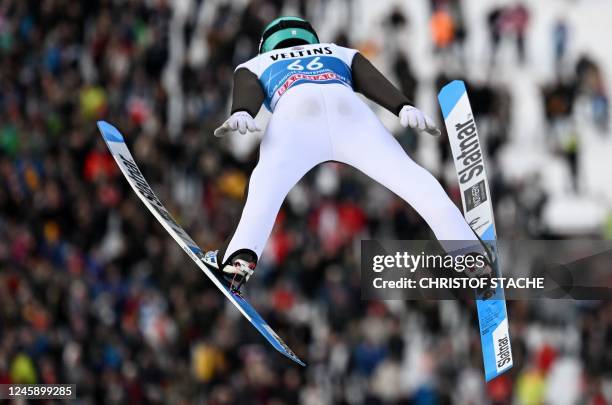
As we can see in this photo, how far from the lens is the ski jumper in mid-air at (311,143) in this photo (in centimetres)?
1001

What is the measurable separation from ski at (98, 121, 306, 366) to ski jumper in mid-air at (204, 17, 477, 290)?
30 centimetres

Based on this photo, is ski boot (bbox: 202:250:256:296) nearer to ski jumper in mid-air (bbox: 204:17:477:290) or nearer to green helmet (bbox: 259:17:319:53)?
ski jumper in mid-air (bbox: 204:17:477:290)

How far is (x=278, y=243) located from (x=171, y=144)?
2266mm

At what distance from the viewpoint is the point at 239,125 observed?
9.67m

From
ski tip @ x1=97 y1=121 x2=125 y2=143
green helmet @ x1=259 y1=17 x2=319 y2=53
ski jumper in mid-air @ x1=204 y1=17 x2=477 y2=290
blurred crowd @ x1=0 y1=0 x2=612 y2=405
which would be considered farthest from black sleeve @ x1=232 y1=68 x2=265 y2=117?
blurred crowd @ x1=0 y1=0 x2=612 y2=405

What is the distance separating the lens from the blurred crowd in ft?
55.2

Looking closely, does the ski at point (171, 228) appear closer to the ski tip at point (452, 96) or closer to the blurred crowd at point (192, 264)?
the ski tip at point (452, 96)

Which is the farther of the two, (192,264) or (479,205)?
(192,264)

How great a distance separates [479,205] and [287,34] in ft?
5.71

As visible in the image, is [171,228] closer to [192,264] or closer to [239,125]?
[239,125]

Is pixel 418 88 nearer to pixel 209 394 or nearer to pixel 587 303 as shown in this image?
pixel 587 303

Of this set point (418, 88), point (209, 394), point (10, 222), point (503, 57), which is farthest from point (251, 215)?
point (503, 57)

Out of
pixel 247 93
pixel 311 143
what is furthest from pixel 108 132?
pixel 311 143

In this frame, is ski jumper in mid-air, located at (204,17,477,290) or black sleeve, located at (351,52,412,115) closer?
ski jumper in mid-air, located at (204,17,477,290)
